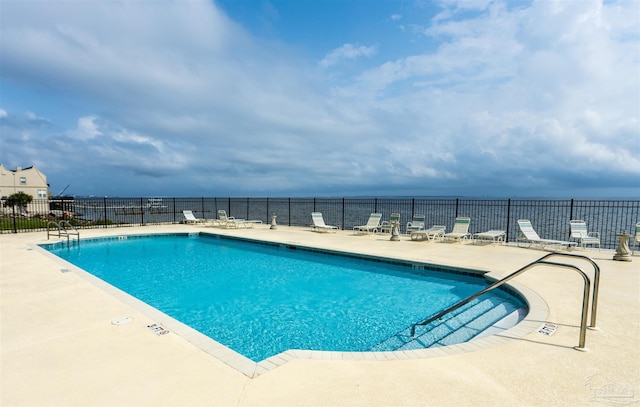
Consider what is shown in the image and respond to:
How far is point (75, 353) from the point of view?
10.3 feet

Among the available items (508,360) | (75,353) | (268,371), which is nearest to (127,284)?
(75,353)

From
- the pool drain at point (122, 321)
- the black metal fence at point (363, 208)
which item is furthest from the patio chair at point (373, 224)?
the pool drain at point (122, 321)

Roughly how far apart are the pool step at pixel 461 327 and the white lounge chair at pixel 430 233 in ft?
18.7

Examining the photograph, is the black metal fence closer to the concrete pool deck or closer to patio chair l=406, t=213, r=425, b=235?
patio chair l=406, t=213, r=425, b=235

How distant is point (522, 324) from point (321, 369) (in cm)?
271

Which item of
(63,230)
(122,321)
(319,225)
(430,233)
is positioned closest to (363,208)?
(319,225)

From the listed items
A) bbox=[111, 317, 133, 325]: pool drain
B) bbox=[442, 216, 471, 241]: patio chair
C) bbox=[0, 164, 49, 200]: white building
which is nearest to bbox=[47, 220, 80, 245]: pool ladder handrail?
bbox=[111, 317, 133, 325]: pool drain

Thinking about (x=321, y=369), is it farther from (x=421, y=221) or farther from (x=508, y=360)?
(x=421, y=221)

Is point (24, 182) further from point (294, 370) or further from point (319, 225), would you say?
point (294, 370)

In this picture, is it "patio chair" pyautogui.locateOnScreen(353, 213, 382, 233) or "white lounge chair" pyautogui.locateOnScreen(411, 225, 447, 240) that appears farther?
"patio chair" pyautogui.locateOnScreen(353, 213, 382, 233)

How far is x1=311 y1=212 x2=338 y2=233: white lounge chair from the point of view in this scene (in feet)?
47.6

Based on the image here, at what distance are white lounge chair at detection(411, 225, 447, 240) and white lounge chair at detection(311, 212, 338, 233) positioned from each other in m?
3.93

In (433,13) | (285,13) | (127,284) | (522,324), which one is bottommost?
(127,284)

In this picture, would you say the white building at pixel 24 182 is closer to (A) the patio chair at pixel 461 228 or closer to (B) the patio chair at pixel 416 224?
(B) the patio chair at pixel 416 224
